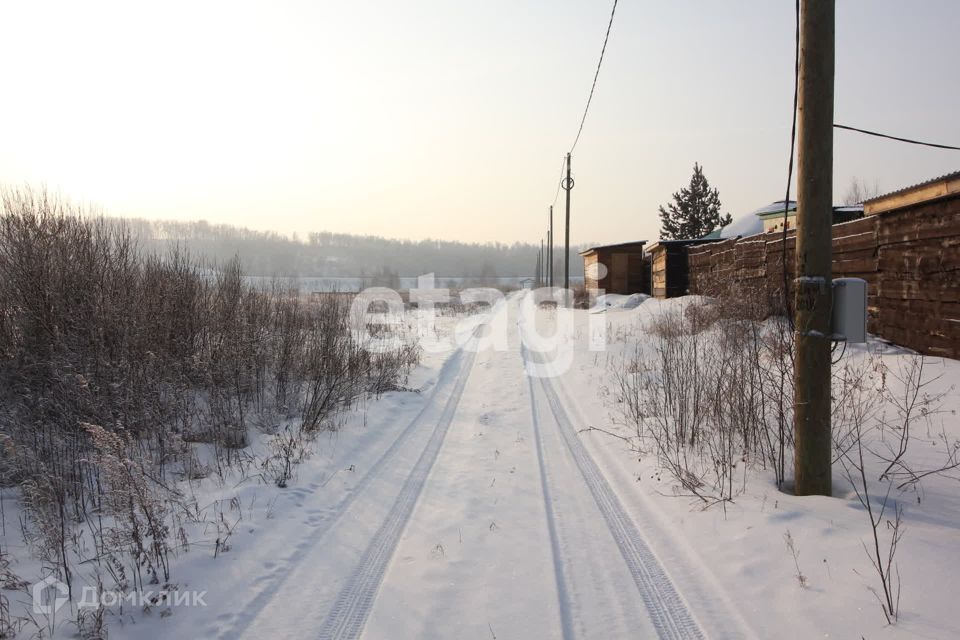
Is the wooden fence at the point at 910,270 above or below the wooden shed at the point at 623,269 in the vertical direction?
below

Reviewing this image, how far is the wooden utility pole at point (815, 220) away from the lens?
3.58m

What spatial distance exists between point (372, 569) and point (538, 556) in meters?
1.16

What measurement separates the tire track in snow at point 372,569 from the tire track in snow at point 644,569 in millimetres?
1232

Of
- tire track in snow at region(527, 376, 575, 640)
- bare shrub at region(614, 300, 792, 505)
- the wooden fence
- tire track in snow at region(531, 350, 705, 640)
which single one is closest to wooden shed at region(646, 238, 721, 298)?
the wooden fence

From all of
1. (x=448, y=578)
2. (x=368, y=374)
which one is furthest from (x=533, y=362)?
(x=448, y=578)

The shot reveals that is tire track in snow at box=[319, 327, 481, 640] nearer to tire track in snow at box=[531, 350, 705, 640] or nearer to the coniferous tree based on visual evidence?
tire track in snow at box=[531, 350, 705, 640]

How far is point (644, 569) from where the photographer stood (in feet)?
10.9

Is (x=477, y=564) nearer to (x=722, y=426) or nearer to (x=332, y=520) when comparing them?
(x=332, y=520)

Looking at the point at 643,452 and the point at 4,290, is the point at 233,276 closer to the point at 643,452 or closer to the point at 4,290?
the point at 4,290

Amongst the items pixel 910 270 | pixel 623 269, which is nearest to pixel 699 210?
pixel 623 269

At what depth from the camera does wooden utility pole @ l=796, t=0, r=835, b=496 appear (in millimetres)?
3578

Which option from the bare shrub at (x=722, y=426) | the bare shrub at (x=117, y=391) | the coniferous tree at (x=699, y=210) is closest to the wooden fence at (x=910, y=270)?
the bare shrub at (x=722, y=426)

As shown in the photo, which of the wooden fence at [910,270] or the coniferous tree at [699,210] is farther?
the coniferous tree at [699,210]

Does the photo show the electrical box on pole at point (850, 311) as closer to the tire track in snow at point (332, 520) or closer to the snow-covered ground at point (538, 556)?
the snow-covered ground at point (538, 556)
